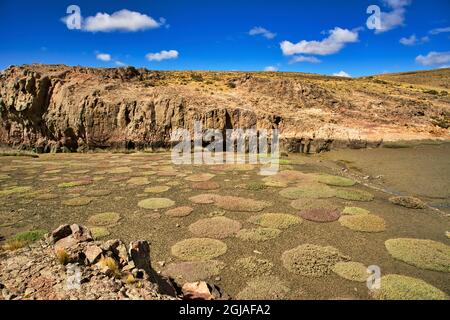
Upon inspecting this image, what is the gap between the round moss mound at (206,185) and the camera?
20.4m

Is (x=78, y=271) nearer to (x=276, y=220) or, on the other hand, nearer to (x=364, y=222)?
(x=276, y=220)

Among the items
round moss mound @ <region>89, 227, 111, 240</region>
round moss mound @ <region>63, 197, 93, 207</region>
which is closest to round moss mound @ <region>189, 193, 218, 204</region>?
round moss mound @ <region>89, 227, 111, 240</region>

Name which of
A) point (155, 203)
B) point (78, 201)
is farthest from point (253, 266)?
point (78, 201)

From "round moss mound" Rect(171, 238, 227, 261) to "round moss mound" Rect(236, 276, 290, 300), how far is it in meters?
2.20

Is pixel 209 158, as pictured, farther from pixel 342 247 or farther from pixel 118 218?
pixel 342 247

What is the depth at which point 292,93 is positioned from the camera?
41250 mm

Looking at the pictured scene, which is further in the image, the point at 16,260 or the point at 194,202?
the point at 194,202

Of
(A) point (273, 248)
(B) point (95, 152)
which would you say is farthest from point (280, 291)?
(B) point (95, 152)

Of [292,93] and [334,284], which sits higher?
[292,93]

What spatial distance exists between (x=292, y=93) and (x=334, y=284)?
34.1 metres

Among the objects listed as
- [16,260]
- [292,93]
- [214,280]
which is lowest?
[214,280]

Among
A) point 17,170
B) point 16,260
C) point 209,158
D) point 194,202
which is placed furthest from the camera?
point 209,158

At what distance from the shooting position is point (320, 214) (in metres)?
15.3

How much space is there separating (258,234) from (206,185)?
330 inches
